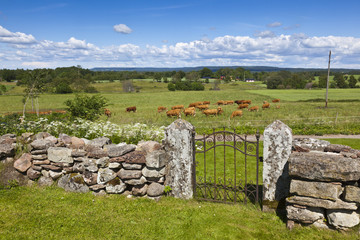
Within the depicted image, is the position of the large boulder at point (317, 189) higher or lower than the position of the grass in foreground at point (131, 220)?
higher

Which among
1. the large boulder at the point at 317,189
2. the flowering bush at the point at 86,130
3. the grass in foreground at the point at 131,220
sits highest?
the flowering bush at the point at 86,130

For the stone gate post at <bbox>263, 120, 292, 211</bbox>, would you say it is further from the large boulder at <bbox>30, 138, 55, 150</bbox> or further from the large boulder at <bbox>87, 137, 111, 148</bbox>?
the large boulder at <bbox>30, 138, 55, 150</bbox>

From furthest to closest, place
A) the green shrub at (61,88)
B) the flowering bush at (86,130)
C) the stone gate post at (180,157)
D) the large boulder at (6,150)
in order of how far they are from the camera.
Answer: the green shrub at (61,88)
the flowering bush at (86,130)
the large boulder at (6,150)
the stone gate post at (180,157)

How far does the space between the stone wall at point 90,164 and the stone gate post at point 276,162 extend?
2.82 metres

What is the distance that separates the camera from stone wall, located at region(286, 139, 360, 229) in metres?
5.23

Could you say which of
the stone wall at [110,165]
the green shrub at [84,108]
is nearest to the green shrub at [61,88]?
the green shrub at [84,108]

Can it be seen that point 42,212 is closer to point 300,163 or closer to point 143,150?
point 143,150

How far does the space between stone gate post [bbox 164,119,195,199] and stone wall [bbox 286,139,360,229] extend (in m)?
2.63

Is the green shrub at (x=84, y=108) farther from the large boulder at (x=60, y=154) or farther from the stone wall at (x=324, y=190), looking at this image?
the stone wall at (x=324, y=190)

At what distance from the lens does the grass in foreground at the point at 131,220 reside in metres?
5.69

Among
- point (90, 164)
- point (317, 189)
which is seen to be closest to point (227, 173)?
point (317, 189)

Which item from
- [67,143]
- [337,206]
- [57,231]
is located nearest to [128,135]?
[67,143]

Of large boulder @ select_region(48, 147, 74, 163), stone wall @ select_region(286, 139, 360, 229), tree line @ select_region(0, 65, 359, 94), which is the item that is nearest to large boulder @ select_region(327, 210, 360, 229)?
stone wall @ select_region(286, 139, 360, 229)

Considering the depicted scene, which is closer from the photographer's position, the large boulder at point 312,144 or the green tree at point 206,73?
the large boulder at point 312,144
